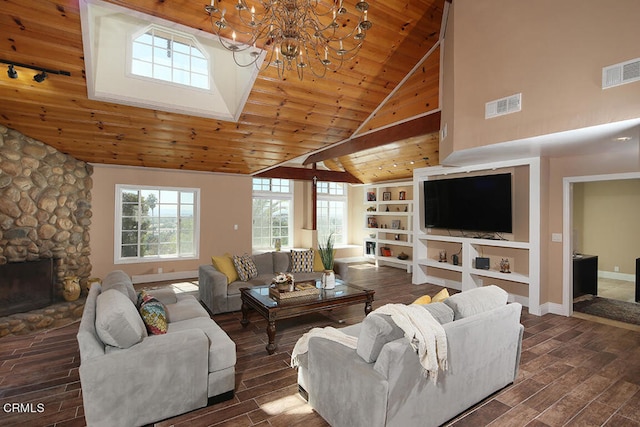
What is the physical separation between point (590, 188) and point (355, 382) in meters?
8.01

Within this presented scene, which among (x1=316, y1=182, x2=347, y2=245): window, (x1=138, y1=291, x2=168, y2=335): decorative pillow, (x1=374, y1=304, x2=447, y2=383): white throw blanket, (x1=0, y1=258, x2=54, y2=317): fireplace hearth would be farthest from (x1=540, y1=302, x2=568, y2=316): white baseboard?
(x1=0, y1=258, x2=54, y2=317): fireplace hearth

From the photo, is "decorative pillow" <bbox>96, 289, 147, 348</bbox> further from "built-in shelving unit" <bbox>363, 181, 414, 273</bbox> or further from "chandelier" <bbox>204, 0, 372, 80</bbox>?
"built-in shelving unit" <bbox>363, 181, 414, 273</bbox>

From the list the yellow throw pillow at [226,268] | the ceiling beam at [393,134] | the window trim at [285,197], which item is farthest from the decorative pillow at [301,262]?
the window trim at [285,197]

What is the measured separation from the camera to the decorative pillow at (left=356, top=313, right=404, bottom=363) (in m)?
2.01

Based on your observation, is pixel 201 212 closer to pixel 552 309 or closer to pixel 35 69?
pixel 35 69

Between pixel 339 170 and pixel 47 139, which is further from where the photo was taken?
pixel 339 170

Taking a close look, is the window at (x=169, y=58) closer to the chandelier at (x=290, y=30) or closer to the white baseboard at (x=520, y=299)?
the chandelier at (x=290, y=30)

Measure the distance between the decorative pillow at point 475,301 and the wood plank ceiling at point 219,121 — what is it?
10.1 feet

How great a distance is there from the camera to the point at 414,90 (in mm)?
4988

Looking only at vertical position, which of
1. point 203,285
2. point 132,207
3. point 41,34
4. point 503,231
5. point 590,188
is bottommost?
point 203,285

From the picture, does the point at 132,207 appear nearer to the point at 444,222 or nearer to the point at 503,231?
the point at 444,222

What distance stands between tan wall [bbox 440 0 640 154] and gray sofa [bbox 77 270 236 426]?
3.53 meters

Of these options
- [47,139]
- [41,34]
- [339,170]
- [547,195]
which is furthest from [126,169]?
[547,195]

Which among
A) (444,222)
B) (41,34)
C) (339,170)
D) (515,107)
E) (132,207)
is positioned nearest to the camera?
(41,34)
